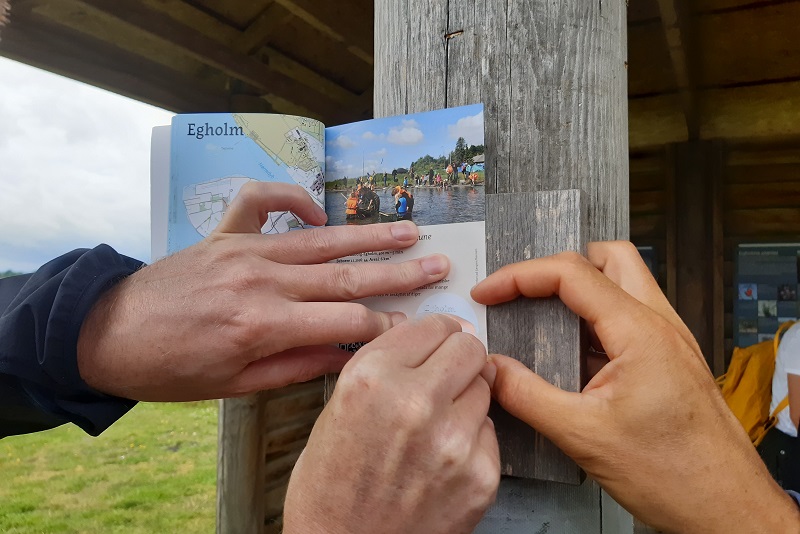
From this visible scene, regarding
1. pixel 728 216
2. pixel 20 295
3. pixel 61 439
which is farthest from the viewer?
pixel 61 439

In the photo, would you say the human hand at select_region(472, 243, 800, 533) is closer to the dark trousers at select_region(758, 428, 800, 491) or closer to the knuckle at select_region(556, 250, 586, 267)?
the knuckle at select_region(556, 250, 586, 267)

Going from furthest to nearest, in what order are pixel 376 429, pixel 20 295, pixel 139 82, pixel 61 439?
pixel 61 439
pixel 139 82
pixel 20 295
pixel 376 429

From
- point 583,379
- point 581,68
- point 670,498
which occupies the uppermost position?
point 581,68

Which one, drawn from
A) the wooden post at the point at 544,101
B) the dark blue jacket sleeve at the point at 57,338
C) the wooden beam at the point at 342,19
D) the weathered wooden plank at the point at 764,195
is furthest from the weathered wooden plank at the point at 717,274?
the dark blue jacket sleeve at the point at 57,338

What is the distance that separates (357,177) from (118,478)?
6544 millimetres

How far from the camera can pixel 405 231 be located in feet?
2.25

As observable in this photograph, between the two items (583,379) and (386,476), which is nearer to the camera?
(386,476)

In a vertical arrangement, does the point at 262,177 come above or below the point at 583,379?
above

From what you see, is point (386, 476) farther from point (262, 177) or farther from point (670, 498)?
point (262, 177)

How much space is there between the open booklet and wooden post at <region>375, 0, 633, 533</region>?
0.17 ft

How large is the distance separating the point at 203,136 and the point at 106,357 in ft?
1.04

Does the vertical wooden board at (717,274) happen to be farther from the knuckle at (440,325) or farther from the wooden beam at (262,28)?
the knuckle at (440,325)

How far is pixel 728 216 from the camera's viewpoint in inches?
173

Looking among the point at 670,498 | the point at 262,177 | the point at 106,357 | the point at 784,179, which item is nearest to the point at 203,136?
the point at 262,177
